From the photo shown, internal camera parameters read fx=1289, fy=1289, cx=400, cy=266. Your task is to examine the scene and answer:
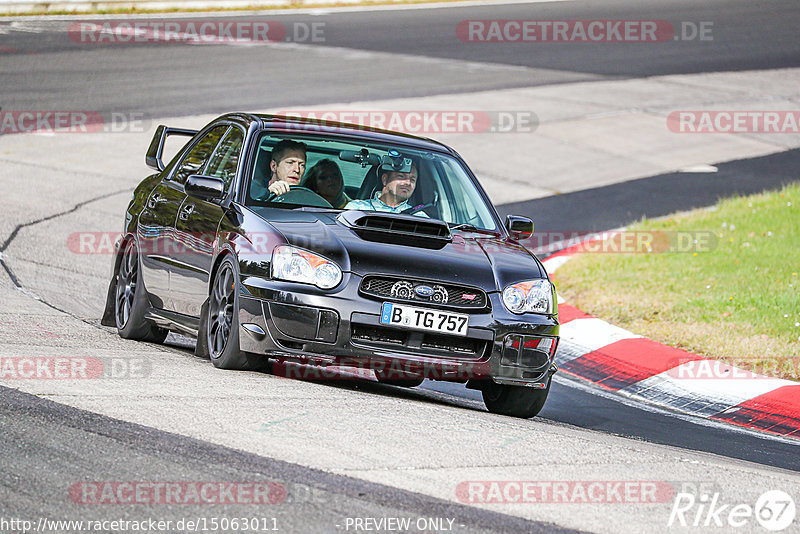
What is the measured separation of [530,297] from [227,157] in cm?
231

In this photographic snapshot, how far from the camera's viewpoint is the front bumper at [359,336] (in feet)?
22.4

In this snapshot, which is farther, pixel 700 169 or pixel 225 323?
pixel 700 169

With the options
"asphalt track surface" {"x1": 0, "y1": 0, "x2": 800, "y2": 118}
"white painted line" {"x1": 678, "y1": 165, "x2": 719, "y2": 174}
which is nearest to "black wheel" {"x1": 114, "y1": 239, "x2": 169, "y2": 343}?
"asphalt track surface" {"x1": 0, "y1": 0, "x2": 800, "y2": 118}

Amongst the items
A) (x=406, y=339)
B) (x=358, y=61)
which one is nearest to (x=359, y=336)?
(x=406, y=339)

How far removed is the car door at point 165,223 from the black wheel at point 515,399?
6.87 ft

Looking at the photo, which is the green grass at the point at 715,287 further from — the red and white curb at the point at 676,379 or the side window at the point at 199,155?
the side window at the point at 199,155

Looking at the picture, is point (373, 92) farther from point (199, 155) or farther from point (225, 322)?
point (225, 322)

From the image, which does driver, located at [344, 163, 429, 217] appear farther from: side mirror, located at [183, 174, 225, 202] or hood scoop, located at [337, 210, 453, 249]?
side mirror, located at [183, 174, 225, 202]

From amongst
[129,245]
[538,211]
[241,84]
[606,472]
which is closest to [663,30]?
[241,84]

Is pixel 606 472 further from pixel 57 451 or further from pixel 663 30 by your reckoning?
pixel 663 30

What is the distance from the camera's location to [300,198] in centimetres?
775

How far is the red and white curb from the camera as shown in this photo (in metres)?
8.28

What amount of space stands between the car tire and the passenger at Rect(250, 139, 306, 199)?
72 cm

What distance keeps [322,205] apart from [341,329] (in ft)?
3.85
